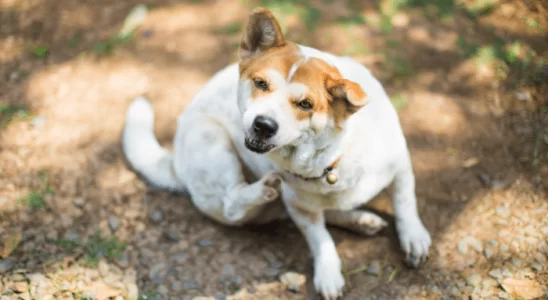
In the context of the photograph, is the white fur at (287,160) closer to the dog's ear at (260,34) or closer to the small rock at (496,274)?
the dog's ear at (260,34)

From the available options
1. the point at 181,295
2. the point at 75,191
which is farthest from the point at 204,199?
the point at 75,191

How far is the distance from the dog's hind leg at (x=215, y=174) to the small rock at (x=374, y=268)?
0.84 meters

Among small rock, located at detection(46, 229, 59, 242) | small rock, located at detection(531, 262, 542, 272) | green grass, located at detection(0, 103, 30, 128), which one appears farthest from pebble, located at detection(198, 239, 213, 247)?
small rock, located at detection(531, 262, 542, 272)

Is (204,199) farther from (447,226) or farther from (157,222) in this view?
(447,226)

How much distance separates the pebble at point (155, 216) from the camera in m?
3.71

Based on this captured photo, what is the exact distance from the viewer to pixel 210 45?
474 centimetres

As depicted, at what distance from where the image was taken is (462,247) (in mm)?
3334

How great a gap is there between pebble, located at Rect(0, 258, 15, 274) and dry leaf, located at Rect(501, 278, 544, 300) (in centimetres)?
325

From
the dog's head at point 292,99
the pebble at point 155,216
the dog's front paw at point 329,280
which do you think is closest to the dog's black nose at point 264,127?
the dog's head at point 292,99

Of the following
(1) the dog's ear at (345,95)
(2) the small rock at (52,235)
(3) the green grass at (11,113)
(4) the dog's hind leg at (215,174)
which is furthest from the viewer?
(3) the green grass at (11,113)

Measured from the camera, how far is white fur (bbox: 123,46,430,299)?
265 centimetres

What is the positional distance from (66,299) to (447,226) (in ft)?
8.77

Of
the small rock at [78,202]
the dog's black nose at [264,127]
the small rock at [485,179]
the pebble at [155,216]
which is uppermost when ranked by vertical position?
the dog's black nose at [264,127]

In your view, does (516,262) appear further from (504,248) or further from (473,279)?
(473,279)
